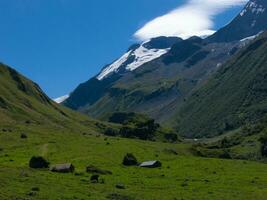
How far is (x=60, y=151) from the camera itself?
398 feet

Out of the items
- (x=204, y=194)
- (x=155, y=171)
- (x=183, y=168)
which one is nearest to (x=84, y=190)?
(x=204, y=194)

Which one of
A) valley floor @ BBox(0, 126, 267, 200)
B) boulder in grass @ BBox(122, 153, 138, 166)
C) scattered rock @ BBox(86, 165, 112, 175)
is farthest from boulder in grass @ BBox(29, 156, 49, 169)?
boulder in grass @ BBox(122, 153, 138, 166)

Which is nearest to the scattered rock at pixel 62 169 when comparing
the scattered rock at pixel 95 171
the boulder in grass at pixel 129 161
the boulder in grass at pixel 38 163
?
the scattered rock at pixel 95 171

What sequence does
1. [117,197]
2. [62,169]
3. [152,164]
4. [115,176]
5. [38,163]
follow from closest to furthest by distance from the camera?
[117,197] < [62,169] < [115,176] < [38,163] < [152,164]

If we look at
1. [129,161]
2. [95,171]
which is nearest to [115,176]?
[95,171]

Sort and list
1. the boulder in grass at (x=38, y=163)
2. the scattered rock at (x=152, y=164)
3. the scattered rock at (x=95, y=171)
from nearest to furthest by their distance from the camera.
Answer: the scattered rock at (x=95, y=171) → the boulder in grass at (x=38, y=163) → the scattered rock at (x=152, y=164)

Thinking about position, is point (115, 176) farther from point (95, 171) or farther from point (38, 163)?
point (38, 163)

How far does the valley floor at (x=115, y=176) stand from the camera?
228ft

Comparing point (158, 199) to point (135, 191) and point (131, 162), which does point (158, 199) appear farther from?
point (131, 162)

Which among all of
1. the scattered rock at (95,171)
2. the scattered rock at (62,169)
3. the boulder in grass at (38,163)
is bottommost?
the scattered rock at (95,171)

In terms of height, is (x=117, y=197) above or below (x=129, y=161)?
below

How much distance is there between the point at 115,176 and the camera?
89.2 meters

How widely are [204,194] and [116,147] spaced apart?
56.7 m

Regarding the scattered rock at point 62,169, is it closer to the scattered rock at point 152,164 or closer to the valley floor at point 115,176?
the valley floor at point 115,176
